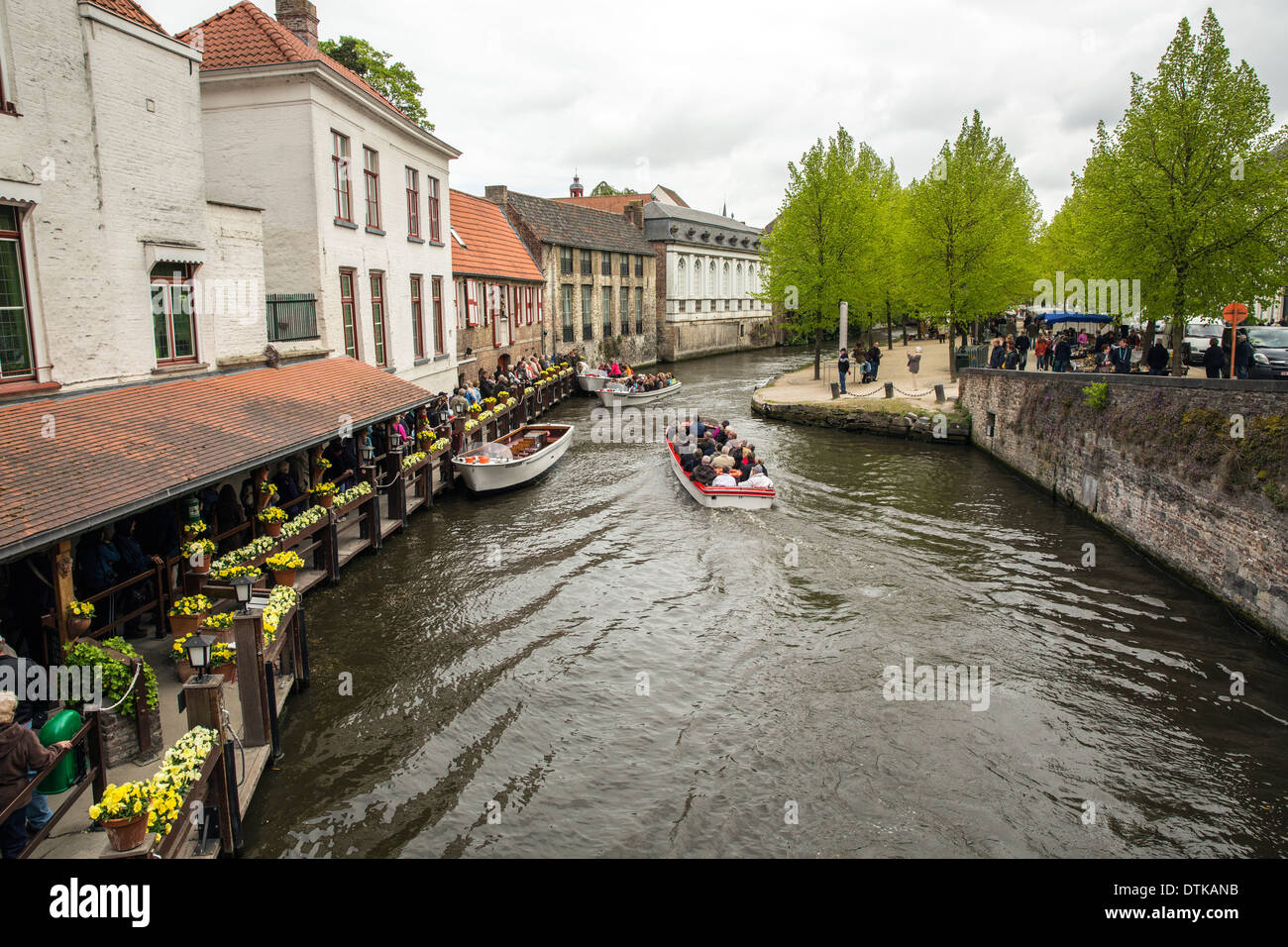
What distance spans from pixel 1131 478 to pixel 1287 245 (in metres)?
6.31

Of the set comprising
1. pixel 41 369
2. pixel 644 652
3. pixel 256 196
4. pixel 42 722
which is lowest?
pixel 644 652

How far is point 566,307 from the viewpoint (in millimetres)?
40406

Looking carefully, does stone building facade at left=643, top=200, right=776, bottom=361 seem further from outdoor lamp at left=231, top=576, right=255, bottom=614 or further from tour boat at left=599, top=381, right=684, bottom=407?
outdoor lamp at left=231, top=576, right=255, bottom=614

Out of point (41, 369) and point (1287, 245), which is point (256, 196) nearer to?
point (41, 369)

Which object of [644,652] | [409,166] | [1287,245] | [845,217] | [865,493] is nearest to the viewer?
[644,652]

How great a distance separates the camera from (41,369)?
9.51 meters

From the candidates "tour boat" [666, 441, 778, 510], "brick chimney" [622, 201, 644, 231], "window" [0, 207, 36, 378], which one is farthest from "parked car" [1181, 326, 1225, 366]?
"brick chimney" [622, 201, 644, 231]

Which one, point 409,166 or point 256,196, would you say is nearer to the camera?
point 256,196

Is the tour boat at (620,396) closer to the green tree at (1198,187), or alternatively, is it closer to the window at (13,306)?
the green tree at (1198,187)

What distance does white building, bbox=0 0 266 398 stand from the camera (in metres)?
9.19

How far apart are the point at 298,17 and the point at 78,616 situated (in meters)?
17.6

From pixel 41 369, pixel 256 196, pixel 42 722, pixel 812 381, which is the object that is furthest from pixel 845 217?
pixel 42 722

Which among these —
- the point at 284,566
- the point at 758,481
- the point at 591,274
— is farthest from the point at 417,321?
the point at 591,274

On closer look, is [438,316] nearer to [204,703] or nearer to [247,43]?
→ [247,43]
